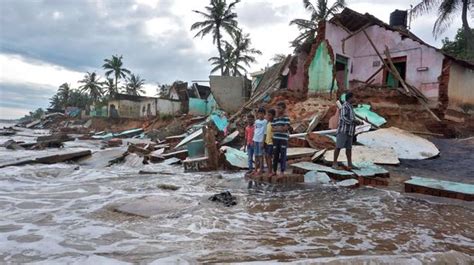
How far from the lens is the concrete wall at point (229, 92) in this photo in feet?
64.6

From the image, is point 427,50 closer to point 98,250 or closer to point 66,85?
point 98,250

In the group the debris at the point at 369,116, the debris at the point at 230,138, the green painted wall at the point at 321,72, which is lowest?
the debris at the point at 230,138

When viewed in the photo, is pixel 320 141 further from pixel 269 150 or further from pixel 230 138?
pixel 230 138

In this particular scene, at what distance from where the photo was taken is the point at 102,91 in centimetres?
5981

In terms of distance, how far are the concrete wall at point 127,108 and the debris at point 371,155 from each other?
34658mm

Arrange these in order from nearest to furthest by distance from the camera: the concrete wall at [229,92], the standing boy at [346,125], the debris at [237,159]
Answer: the standing boy at [346,125] → the debris at [237,159] → the concrete wall at [229,92]

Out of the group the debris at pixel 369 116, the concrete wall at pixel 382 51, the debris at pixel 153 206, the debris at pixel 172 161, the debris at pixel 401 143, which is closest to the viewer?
the debris at pixel 153 206

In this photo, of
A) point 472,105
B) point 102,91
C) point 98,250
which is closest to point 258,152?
point 98,250

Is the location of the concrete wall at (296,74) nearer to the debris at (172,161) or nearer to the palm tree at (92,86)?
the debris at (172,161)

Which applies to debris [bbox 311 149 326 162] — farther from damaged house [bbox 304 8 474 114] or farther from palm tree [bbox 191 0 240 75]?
palm tree [bbox 191 0 240 75]

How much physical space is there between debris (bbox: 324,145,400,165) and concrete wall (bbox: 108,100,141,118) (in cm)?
3466

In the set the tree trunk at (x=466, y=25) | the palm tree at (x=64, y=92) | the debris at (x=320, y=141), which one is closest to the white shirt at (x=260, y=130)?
the debris at (x=320, y=141)

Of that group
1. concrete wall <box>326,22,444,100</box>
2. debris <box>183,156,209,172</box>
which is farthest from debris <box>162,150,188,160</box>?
concrete wall <box>326,22,444,100</box>

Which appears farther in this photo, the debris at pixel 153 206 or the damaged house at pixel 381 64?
the damaged house at pixel 381 64
